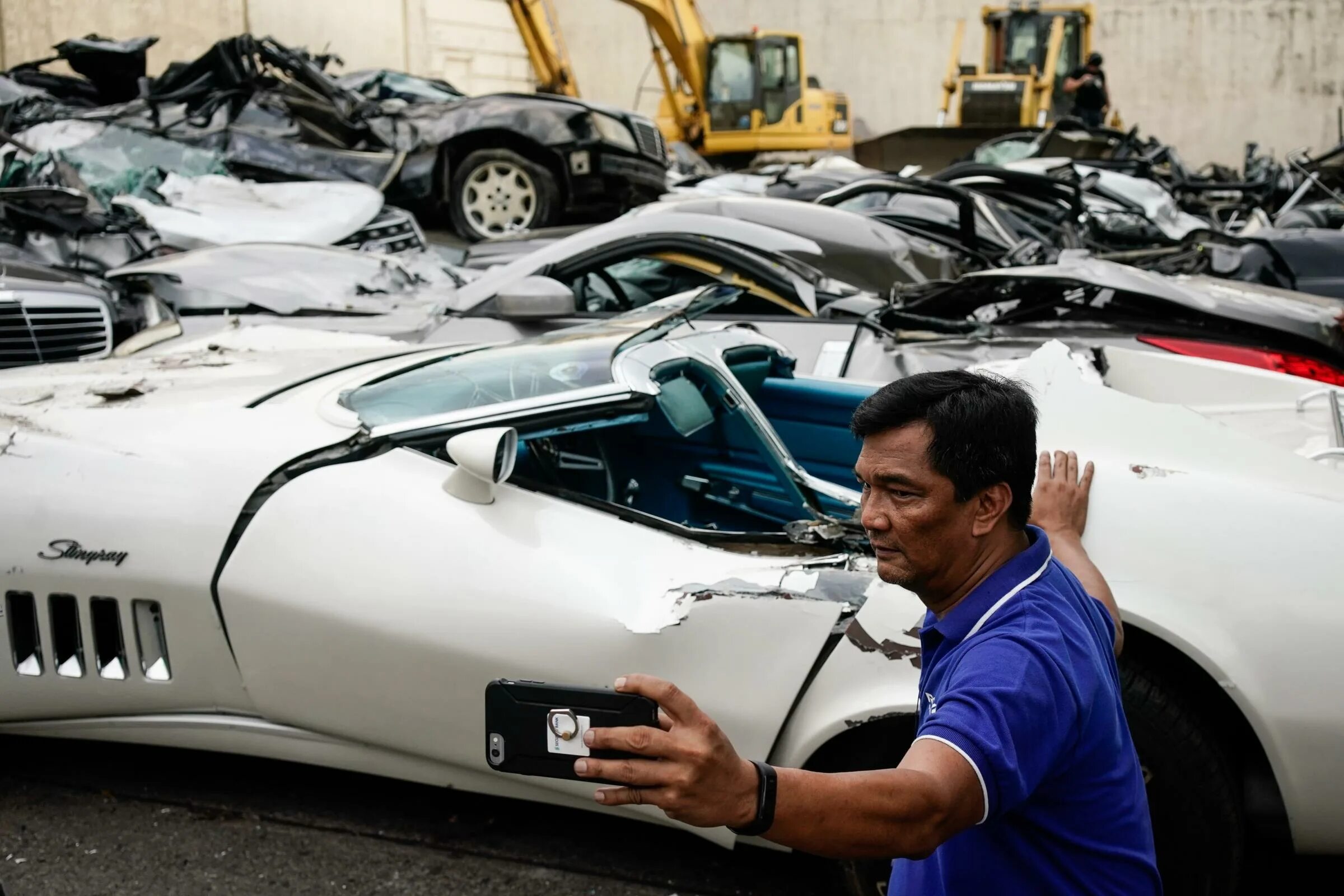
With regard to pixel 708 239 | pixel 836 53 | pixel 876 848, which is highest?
pixel 836 53

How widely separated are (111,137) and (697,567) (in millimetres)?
10005

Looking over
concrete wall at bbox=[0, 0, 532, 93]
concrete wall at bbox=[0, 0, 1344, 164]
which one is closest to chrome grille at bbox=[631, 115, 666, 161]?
concrete wall at bbox=[0, 0, 532, 93]

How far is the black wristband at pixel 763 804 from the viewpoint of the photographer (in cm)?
117

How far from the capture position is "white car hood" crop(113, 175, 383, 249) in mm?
8852

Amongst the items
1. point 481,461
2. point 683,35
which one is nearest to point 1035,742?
point 481,461

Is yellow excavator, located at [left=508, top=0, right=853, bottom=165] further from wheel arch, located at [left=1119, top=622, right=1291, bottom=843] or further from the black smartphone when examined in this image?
the black smartphone

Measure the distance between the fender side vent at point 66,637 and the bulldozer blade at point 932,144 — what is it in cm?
1883

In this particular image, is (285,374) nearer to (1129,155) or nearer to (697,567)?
(697,567)

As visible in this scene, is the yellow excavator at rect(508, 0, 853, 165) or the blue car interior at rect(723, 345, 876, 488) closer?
the blue car interior at rect(723, 345, 876, 488)

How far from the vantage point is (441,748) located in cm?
273

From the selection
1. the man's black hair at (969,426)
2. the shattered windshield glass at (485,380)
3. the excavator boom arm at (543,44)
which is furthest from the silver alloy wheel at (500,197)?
the man's black hair at (969,426)

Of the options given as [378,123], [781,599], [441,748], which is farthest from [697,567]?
[378,123]

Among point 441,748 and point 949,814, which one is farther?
point 441,748

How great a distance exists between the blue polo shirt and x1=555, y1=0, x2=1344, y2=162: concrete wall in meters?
30.4
